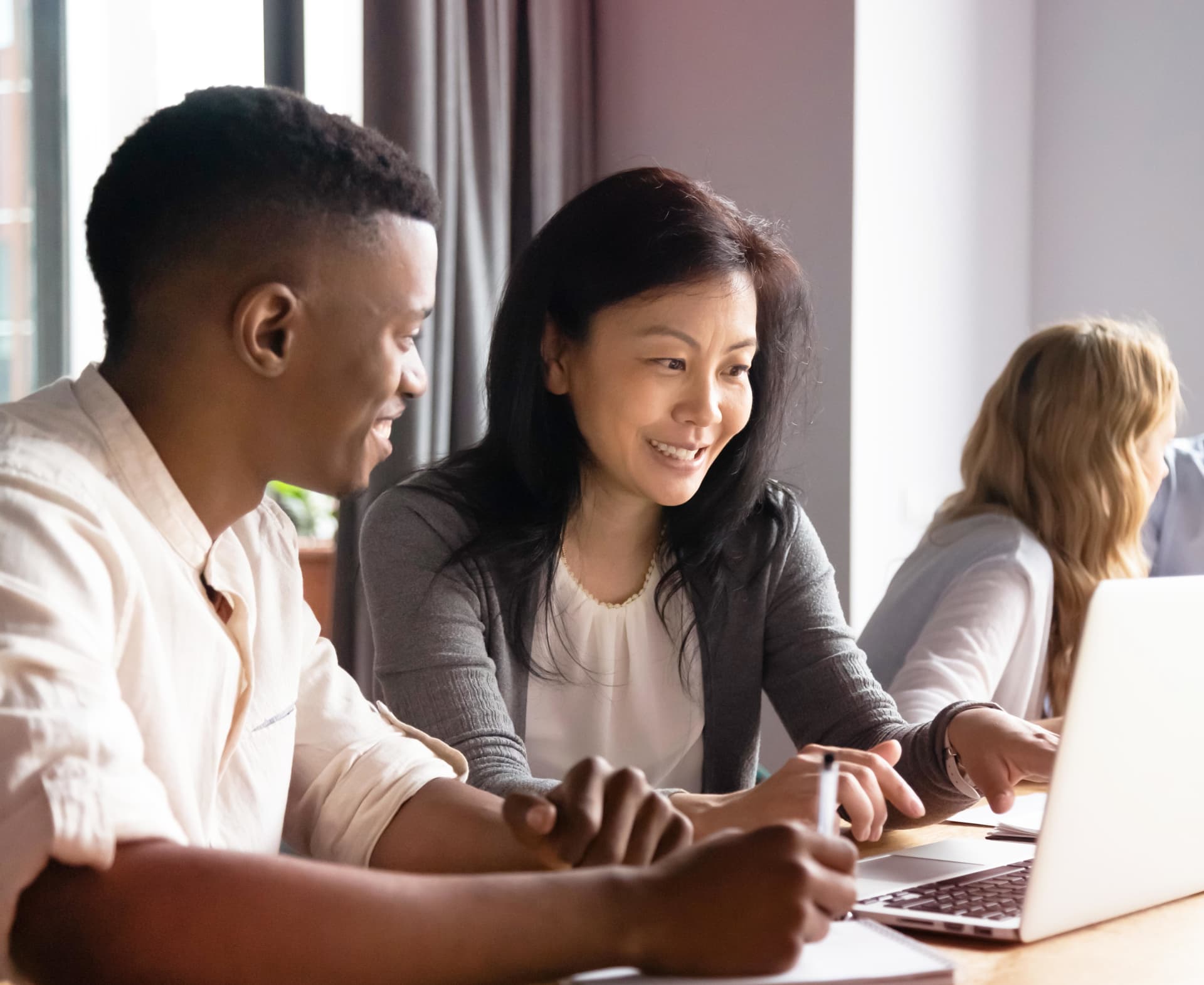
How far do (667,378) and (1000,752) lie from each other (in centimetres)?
54

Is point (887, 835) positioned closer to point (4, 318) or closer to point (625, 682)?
point (625, 682)

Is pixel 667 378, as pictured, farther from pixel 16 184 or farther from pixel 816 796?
pixel 16 184

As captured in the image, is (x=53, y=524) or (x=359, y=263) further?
(x=359, y=263)

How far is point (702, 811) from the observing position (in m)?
1.17

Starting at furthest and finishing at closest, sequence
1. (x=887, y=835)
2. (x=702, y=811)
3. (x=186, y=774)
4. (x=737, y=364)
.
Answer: (x=737, y=364) → (x=887, y=835) → (x=702, y=811) → (x=186, y=774)

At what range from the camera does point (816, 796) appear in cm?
109

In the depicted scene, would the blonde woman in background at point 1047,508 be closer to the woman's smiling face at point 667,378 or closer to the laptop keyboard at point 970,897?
the woman's smiling face at point 667,378

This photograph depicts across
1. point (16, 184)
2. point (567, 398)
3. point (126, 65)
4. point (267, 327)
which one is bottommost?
point (567, 398)

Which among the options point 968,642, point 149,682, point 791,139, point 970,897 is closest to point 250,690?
point 149,682

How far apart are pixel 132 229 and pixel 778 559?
961 millimetres

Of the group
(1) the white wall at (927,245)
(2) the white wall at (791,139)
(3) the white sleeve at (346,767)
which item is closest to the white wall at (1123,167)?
(1) the white wall at (927,245)

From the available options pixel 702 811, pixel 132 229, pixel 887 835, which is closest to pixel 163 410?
pixel 132 229

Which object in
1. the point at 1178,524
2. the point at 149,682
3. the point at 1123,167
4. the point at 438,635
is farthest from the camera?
the point at 1123,167

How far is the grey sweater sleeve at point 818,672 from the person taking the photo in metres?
1.52
